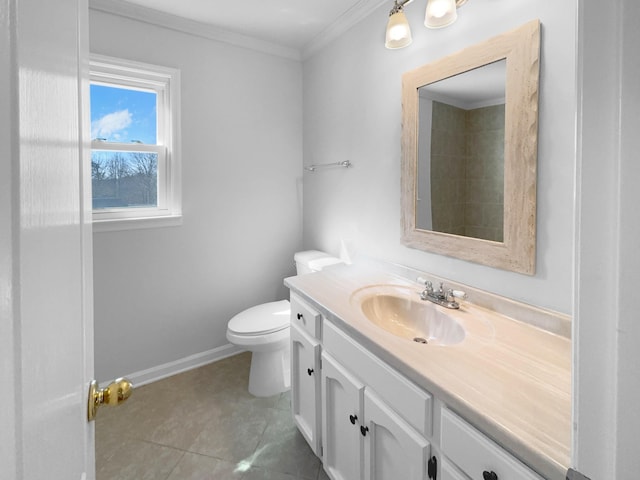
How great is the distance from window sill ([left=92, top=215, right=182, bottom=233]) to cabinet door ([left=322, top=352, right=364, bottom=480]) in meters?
1.47

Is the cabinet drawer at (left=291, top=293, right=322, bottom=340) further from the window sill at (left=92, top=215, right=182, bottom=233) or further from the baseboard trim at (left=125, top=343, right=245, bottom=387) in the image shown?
the window sill at (left=92, top=215, right=182, bottom=233)

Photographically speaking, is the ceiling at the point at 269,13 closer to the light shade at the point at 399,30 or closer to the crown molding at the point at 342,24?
the crown molding at the point at 342,24

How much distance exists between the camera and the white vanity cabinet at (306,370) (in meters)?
1.44

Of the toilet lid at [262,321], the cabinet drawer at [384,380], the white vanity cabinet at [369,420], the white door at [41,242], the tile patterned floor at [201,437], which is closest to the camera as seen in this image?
the white door at [41,242]

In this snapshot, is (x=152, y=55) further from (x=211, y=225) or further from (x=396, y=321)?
(x=396, y=321)

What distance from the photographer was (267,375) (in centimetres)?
208

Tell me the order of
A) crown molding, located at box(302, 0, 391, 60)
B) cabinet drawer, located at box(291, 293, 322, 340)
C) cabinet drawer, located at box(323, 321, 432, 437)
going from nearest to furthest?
cabinet drawer, located at box(323, 321, 432, 437)
cabinet drawer, located at box(291, 293, 322, 340)
crown molding, located at box(302, 0, 391, 60)

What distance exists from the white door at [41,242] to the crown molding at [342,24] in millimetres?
1740

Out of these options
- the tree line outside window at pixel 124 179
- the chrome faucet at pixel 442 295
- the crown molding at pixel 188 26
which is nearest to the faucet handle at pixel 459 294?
the chrome faucet at pixel 442 295

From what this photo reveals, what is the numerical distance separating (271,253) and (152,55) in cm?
157

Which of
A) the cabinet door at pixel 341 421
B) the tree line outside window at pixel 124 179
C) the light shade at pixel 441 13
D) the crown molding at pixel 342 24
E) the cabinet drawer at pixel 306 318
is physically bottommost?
the cabinet door at pixel 341 421

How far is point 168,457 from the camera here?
162cm

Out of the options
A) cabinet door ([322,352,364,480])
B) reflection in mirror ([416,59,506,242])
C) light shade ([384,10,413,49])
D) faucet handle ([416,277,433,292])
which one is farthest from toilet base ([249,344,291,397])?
light shade ([384,10,413,49])

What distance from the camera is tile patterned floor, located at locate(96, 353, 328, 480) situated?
1.54 meters
